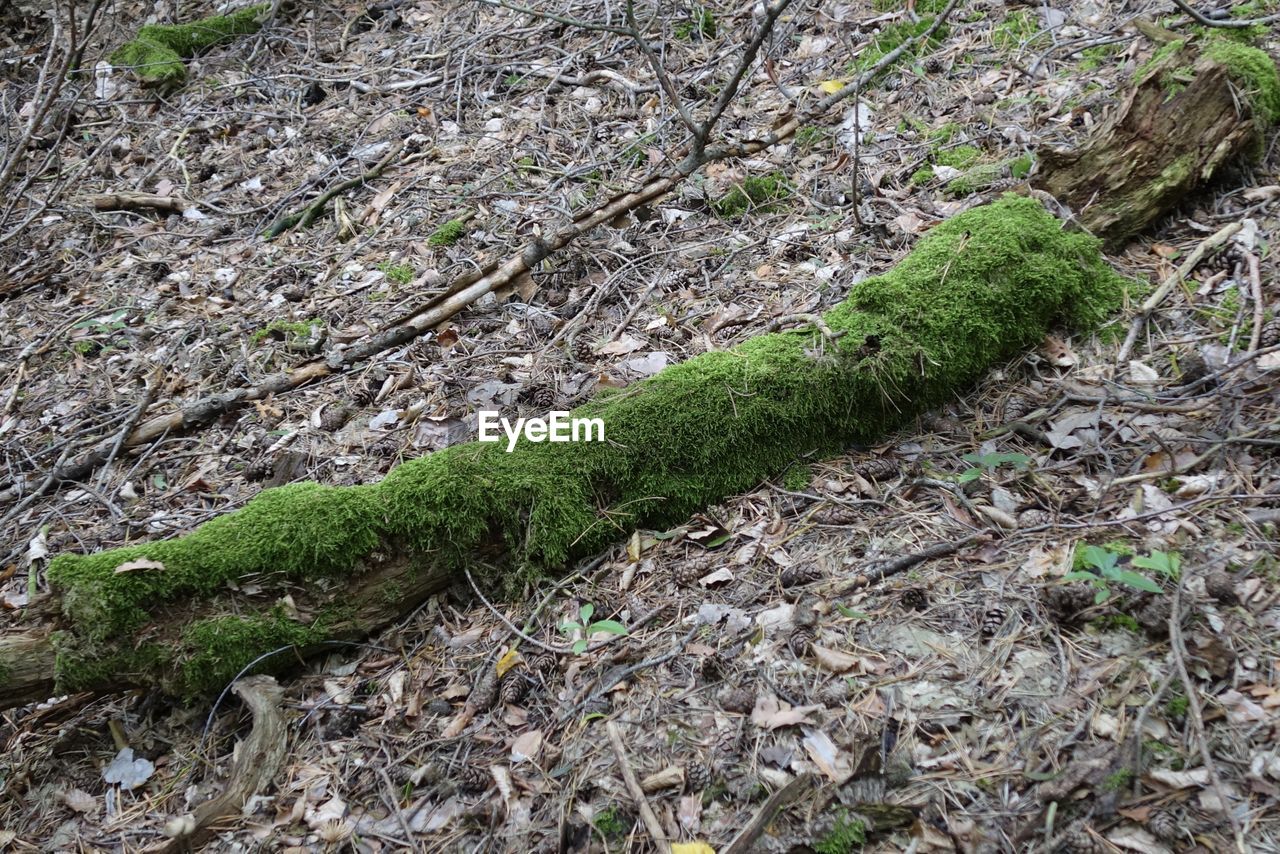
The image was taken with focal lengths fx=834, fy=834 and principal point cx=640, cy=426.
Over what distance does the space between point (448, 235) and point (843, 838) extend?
14.9 feet

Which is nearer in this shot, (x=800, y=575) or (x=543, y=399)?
(x=800, y=575)

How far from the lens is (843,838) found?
221 centimetres

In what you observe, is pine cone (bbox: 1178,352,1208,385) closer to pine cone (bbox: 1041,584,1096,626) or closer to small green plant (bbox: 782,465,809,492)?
pine cone (bbox: 1041,584,1096,626)

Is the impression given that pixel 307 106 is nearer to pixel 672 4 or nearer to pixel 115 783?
pixel 672 4

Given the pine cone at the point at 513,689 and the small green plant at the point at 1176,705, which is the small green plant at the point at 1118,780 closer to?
the small green plant at the point at 1176,705

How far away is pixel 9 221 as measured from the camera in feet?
23.3

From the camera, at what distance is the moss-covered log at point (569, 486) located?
3154 mm

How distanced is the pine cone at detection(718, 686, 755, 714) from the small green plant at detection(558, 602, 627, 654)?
0.48m

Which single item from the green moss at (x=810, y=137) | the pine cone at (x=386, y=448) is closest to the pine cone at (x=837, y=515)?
the pine cone at (x=386, y=448)

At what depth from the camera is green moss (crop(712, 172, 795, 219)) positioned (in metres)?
5.16

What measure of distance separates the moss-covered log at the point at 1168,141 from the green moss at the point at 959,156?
0.67 metres

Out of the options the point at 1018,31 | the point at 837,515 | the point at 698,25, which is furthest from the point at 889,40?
the point at 837,515

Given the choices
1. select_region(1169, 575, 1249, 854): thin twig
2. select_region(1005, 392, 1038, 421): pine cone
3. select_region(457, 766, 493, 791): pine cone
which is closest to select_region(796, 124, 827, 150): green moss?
select_region(1005, 392, 1038, 421): pine cone

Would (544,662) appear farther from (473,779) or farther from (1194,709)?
(1194,709)
